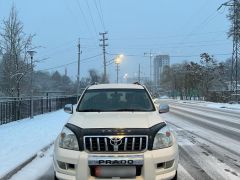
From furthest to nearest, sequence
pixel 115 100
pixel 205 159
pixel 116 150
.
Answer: pixel 205 159 < pixel 115 100 < pixel 116 150

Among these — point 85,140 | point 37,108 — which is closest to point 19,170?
point 85,140

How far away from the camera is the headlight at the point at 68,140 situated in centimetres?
659

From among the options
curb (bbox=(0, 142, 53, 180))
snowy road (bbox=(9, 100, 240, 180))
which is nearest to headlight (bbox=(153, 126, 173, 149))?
snowy road (bbox=(9, 100, 240, 180))

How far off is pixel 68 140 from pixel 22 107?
16.3m

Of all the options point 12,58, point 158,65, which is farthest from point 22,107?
point 158,65

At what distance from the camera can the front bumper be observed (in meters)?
6.32

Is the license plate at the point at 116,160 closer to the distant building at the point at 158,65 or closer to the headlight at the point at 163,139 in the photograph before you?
the headlight at the point at 163,139

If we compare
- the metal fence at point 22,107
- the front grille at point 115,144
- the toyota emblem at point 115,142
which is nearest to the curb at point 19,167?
the front grille at point 115,144

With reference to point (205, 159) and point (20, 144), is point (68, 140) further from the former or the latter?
point (20, 144)

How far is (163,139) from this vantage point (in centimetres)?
671

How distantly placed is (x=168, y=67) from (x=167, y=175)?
346ft

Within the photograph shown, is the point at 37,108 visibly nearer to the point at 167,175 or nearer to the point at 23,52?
the point at 23,52

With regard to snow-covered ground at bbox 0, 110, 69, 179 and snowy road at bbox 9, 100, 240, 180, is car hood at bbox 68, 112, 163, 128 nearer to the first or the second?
snowy road at bbox 9, 100, 240, 180

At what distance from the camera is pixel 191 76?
247ft
